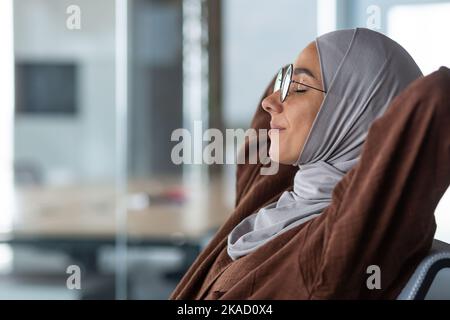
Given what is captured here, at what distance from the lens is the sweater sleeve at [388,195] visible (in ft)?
3.05

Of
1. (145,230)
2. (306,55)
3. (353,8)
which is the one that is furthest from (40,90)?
(306,55)

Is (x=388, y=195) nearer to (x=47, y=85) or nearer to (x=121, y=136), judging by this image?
(x=121, y=136)

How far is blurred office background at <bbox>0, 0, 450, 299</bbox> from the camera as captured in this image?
4680mm

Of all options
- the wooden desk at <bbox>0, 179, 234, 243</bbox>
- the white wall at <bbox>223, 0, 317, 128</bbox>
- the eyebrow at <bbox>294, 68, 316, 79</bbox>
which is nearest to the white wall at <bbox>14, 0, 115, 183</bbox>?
the wooden desk at <bbox>0, 179, 234, 243</bbox>

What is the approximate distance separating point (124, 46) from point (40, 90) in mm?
664

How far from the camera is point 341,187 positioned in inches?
38.7

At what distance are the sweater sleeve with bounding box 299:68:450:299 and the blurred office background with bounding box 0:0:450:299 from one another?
3.31m

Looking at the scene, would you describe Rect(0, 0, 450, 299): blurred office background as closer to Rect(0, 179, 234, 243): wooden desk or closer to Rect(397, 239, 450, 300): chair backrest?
Rect(0, 179, 234, 243): wooden desk

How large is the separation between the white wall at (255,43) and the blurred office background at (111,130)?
11 mm

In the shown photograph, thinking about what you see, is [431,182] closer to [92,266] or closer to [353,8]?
[353,8]

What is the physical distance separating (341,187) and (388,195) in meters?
0.06
